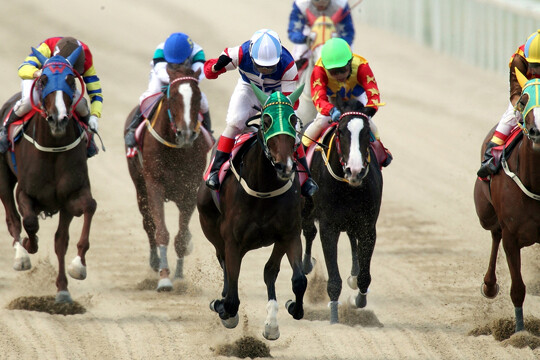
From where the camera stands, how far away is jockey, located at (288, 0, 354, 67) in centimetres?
1323

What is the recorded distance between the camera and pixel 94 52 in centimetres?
2089

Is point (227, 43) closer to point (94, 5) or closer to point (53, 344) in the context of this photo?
point (94, 5)

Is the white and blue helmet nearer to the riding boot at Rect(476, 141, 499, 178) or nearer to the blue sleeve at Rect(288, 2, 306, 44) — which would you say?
the riding boot at Rect(476, 141, 499, 178)

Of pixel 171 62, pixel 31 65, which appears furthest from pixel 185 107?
pixel 31 65

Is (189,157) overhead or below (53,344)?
overhead

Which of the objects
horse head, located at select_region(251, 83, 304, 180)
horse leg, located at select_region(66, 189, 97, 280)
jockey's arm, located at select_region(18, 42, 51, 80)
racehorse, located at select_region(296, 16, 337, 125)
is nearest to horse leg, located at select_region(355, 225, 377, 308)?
horse head, located at select_region(251, 83, 304, 180)

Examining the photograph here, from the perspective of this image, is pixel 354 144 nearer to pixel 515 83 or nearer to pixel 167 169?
pixel 515 83

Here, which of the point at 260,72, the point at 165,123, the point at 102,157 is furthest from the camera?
the point at 102,157

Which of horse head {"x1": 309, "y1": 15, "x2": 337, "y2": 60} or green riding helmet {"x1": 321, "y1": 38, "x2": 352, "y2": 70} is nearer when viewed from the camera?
green riding helmet {"x1": 321, "y1": 38, "x2": 352, "y2": 70}

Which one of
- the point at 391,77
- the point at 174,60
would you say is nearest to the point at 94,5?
the point at 391,77

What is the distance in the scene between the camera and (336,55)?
363 inches

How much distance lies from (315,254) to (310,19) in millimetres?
3237

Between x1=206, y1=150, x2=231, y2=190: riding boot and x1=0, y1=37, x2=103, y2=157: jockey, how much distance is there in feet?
6.57

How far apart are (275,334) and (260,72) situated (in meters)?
2.13
